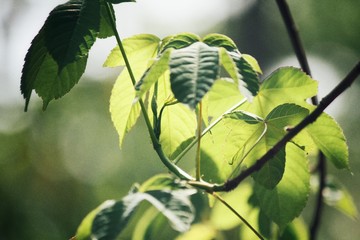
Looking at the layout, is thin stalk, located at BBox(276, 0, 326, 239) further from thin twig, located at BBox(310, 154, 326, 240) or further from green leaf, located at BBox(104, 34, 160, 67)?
green leaf, located at BBox(104, 34, 160, 67)

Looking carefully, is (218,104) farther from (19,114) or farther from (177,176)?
(19,114)

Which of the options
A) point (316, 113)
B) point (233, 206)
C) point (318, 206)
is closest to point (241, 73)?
point (316, 113)

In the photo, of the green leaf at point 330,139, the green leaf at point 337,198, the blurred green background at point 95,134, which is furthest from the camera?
the blurred green background at point 95,134

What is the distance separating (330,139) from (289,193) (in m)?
0.14

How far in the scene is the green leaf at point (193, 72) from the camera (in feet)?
2.30

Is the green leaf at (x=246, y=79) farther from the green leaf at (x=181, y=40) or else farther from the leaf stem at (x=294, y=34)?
the leaf stem at (x=294, y=34)

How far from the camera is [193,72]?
2.43ft

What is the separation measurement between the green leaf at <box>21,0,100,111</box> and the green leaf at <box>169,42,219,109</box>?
0.75 feet

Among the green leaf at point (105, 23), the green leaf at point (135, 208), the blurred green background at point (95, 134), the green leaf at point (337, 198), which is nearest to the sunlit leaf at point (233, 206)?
the green leaf at point (337, 198)

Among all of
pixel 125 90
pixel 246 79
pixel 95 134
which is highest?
pixel 246 79

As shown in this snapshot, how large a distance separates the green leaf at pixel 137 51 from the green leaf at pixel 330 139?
1.33 ft

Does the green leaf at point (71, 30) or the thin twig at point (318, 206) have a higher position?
the green leaf at point (71, 30)

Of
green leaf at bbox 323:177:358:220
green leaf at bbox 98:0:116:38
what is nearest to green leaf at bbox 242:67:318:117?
green leaf at bbox 98:0:116:38

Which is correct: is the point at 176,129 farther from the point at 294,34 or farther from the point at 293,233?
the point at 293,233
